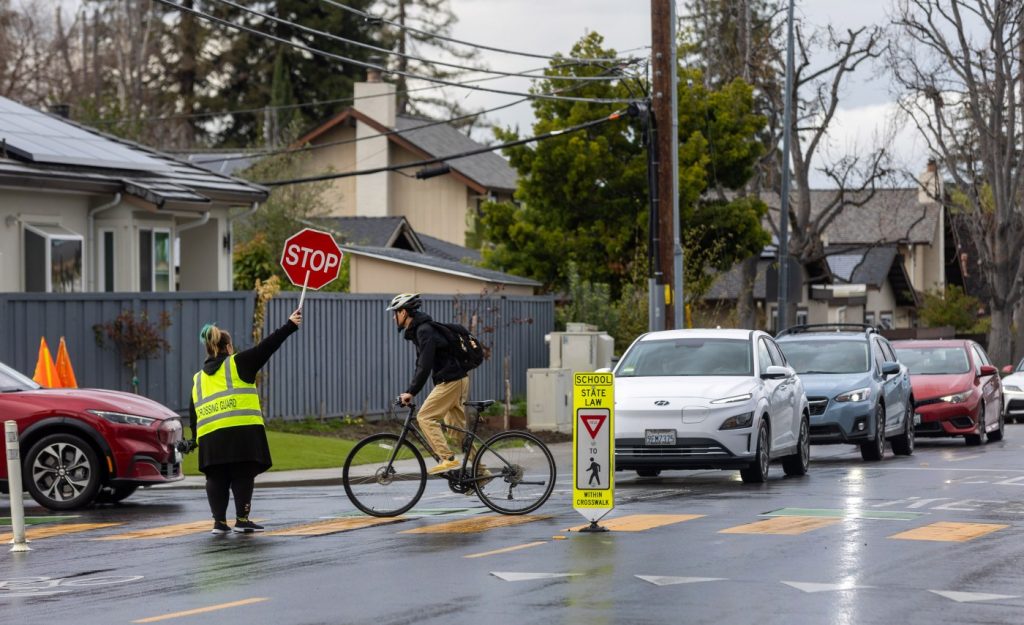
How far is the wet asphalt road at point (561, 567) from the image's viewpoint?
9.37 m

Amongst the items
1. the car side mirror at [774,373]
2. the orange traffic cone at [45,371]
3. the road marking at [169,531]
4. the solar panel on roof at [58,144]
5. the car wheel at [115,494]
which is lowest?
the road marking at [169,531]

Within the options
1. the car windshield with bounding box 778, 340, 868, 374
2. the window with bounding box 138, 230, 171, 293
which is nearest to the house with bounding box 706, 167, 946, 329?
the window with bounding box 138, 230, 171, 293

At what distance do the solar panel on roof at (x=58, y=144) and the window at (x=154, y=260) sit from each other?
117cm

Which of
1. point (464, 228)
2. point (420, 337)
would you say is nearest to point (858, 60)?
point (464, 228)

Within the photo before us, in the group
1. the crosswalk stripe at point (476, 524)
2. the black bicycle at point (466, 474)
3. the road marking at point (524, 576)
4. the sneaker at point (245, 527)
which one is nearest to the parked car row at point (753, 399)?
the black bicycle at point (466, 474)

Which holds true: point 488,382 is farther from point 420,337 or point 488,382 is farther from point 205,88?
point 205,88

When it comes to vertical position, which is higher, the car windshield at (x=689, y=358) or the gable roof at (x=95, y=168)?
the gable roof at (x=95, y=168)

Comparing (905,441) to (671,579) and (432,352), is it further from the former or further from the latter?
(671,579)

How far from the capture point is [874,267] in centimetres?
7056

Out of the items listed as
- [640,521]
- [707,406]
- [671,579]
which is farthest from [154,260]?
[671,579]

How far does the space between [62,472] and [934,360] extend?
16.2 m

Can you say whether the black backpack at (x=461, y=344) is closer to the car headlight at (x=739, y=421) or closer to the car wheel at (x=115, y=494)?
the car headlight at (x=739, y=421)

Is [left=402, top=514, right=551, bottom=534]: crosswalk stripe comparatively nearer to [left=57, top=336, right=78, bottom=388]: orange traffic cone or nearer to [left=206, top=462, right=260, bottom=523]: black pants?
[left=206, top=462, right=260, bottom=523]: black pants

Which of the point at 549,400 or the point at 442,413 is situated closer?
the point at 442,413
